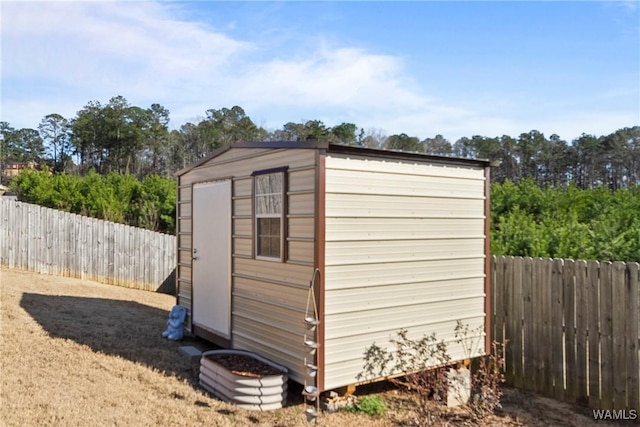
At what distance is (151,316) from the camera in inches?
332

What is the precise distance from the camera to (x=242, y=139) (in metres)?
34.0

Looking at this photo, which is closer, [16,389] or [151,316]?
[16,389]

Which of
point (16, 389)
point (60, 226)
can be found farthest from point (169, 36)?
point (16, 389)

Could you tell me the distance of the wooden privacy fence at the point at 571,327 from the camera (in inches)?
183

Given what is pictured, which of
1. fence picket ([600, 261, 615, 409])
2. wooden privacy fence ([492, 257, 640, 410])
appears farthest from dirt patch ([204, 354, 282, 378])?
fence picket ([600, 261, 615, 409])

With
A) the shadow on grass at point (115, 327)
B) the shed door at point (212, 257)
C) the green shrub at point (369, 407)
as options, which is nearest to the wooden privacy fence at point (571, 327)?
the green shrub at point (369, 407)

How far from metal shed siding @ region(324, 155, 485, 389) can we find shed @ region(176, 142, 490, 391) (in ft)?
0.04

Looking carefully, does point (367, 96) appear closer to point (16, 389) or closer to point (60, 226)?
point (60, 226)

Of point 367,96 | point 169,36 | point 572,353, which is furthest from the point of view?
point 367,96

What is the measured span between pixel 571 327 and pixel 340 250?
9.05 ft

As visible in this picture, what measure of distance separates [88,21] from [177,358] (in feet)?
19.2

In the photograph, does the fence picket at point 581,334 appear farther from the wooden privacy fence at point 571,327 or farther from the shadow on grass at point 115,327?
the shadow on grass at point 115,327

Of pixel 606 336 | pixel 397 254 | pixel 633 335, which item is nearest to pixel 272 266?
pixel 397 254

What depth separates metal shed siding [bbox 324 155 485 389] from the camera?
4535 mm
